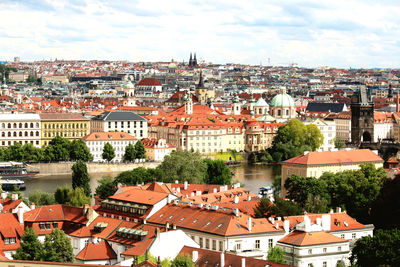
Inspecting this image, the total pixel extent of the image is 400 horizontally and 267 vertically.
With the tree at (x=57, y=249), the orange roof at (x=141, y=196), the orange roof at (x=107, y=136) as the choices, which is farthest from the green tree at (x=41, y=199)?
the orange roof at (x=107, y=136)

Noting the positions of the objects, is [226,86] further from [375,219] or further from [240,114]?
[375,219]

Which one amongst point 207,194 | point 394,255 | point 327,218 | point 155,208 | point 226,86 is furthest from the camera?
point 226,86

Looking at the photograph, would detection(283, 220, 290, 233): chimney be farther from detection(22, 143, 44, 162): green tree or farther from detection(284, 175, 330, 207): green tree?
detection(22, 143, 44, 162): green tree

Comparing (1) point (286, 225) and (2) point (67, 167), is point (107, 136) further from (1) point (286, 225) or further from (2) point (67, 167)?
(1) point (286, 225)

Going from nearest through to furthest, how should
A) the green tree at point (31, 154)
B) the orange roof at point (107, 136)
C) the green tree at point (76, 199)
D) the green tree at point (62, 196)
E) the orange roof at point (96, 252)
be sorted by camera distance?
the orange roof at point (96, 252) < the green tree at point (76, 199) < the green tree at point (62, 196) < the green tree at point (31, 154) < the orange roof at point (107, 136)

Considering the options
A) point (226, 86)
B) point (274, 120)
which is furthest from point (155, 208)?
point (226, 86)

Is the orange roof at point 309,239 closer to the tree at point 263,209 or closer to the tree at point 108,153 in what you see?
the tree at point 263,209
